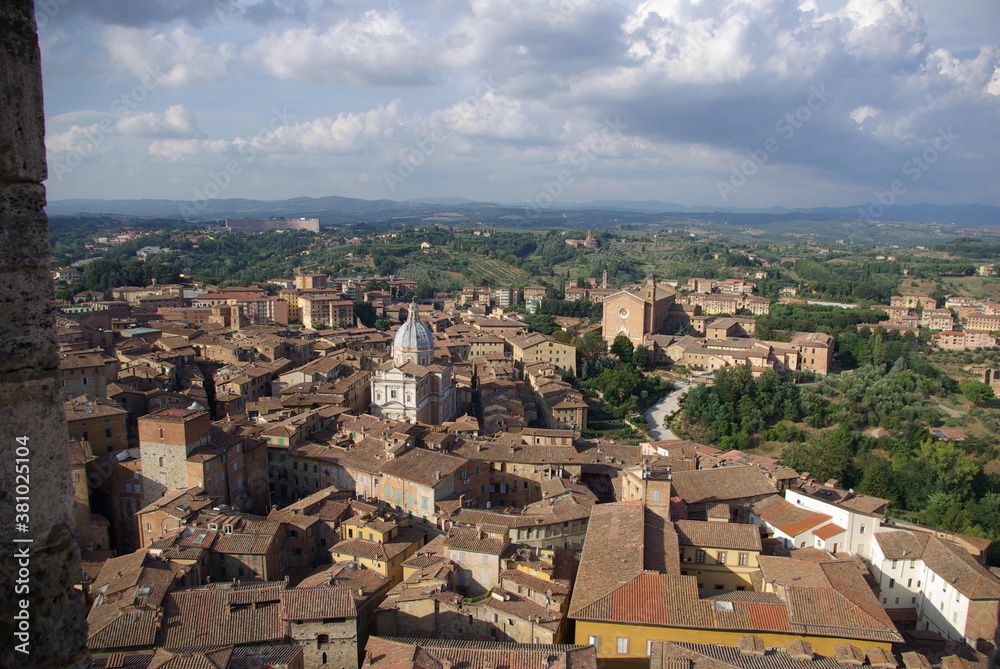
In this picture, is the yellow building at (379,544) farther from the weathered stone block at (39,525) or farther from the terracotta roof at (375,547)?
the weathered stone block at (39,525)

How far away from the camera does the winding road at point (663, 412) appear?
38.3 meters

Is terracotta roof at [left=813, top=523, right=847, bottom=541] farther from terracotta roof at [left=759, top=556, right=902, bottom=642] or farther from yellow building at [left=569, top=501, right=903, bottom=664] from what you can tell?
yellow building at [left=569, top=501, right=903, bottom=664]

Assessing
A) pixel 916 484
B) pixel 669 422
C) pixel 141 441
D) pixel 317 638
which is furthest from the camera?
pixel 669 422

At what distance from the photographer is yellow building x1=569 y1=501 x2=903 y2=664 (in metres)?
15.7

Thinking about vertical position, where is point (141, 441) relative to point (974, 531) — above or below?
above

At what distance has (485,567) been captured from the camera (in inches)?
727

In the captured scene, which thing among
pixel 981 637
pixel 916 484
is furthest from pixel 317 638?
pixel 916 484

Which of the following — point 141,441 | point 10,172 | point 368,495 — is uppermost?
point 10,172

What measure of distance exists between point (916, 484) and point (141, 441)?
98.3 feet

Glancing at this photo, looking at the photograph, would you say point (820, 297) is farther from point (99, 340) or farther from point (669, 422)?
point (99, 340)

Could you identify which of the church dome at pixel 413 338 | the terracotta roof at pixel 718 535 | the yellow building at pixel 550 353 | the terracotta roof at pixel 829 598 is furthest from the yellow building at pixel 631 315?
the terracotta roof at pixel 829 598

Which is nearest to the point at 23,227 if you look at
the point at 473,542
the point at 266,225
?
the point at 473,542

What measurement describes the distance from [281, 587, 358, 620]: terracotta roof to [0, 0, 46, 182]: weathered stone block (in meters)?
14.2

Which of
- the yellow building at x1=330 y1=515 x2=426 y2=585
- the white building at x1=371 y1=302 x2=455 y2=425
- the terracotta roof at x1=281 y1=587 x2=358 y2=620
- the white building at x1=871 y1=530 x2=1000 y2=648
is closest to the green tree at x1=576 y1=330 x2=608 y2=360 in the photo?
the white building at x1=371 y1=302 x2=455 y2=425
